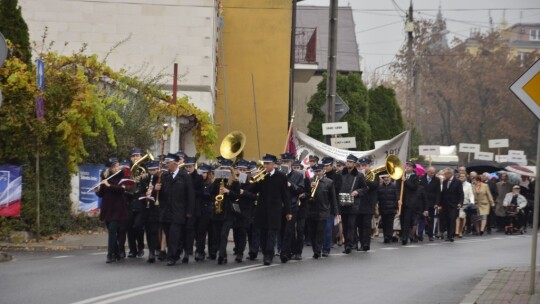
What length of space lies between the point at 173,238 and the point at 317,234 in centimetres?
338

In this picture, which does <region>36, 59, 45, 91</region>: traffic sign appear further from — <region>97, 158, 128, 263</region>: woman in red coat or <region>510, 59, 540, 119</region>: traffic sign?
<region>510, 59, 540, 119</region>: traffic sign

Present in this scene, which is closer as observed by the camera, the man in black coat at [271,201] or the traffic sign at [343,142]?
the man in black coat at [271,201]

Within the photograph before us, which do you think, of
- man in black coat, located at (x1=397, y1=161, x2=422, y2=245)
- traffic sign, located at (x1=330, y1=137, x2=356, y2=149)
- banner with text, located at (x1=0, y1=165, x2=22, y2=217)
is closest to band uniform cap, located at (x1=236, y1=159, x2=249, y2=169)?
banner with text, located at (x1=0, y1=165, x2=22, y2=217)

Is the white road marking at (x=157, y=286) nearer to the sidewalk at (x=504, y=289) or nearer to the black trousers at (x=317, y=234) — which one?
the black trousers at (x=317, y=234)

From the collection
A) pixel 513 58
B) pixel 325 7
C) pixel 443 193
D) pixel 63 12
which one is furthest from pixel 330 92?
pixel 513 58

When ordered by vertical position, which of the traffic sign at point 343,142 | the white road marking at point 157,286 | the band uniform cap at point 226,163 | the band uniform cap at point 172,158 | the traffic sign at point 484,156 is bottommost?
the white road marking at point 157,286

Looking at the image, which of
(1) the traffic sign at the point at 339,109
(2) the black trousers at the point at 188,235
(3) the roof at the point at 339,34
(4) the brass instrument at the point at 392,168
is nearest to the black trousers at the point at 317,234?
(2) the black trousers at the point at 188,235

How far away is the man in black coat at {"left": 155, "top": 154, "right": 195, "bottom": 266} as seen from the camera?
19.3 metres

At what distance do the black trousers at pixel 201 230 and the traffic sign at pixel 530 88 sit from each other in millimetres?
7611

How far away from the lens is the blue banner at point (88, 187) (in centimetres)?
2648

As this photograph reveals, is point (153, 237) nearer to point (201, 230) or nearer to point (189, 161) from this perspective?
point (201, 230)

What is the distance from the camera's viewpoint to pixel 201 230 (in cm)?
2031

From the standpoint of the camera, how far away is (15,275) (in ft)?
55.7

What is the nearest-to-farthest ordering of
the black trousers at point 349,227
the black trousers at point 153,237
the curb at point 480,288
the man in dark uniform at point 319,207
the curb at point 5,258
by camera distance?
the curb at point 480,288 → the curb at point 5,258 → the black trousers at point 153,237 → the man in dark uniform at point 319,207 → the black trousers at point 349,227
